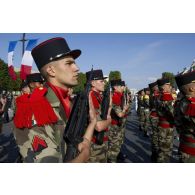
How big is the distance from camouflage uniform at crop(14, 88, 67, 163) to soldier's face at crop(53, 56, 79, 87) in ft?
1.25

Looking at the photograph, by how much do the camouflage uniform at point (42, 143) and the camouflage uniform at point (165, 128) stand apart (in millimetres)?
5413

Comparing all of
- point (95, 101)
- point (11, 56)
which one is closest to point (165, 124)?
point (95, 101)

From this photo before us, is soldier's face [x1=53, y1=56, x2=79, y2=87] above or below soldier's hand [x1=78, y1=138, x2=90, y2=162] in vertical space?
above

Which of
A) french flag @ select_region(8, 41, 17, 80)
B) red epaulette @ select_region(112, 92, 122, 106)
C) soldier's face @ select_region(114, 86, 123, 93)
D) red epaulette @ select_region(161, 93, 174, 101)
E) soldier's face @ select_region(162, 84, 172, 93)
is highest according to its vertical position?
french flag @ select_region(8, 41, 17, 80)

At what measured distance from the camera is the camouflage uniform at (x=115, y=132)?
24.9 feet

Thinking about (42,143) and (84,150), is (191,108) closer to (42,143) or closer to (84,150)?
(84,150)

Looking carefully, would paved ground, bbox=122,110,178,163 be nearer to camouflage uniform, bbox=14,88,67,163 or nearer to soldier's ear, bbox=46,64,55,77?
soldier's ear, bbox=46,64,55,77

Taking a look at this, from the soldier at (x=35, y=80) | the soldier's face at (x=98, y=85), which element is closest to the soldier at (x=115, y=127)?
the soldier at (x=35, y=80)

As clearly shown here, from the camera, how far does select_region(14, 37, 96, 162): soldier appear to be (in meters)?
2.04

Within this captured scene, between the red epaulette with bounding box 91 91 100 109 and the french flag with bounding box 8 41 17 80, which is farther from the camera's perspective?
the french flag with bounding box 8 41 17 80

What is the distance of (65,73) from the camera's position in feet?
7.91

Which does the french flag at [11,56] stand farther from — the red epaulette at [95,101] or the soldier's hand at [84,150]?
the soldier's hand at [84,150]

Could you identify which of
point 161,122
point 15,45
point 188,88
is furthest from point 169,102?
point 15,45

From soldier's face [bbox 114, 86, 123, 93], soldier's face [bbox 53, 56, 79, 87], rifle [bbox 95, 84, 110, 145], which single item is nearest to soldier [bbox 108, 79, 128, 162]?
soldier's face [bbox 114, 86, 123, 93]
